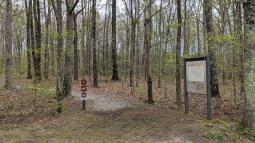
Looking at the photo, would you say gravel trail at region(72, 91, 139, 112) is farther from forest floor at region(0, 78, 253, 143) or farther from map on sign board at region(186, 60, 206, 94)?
map on sign board at region(186, 60, 206, 94)

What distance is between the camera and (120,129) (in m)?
8.89

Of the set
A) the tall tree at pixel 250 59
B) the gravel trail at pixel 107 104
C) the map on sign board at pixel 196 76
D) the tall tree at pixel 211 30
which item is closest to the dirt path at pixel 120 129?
the gravel trail at pixel 107 104

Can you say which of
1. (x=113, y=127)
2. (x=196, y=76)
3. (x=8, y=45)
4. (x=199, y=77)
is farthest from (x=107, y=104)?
(x=8, y=45)

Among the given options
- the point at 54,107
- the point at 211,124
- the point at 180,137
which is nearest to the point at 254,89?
the point at 211,124

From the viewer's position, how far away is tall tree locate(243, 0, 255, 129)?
8469 millimetres

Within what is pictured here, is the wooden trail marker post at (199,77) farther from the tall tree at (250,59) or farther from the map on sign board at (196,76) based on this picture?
the tall tree at (250,59)

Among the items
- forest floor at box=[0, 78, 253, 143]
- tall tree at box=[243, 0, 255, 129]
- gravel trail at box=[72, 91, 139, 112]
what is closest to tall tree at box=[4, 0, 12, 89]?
forest floor at box=[0, 78, 253, 143]

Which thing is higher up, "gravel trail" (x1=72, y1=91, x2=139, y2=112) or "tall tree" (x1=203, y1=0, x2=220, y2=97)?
"tall tree" (x1=203, y1=0, x2=220, y2=97)

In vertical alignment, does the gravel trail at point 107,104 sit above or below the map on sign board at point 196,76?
below

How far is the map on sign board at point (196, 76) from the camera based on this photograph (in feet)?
32.5

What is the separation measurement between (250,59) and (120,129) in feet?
12.5

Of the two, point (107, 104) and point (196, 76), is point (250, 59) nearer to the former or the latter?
point (196, 76)

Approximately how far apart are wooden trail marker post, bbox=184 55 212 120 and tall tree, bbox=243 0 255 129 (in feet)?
4.19

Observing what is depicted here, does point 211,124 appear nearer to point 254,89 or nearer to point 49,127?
point 254,89
